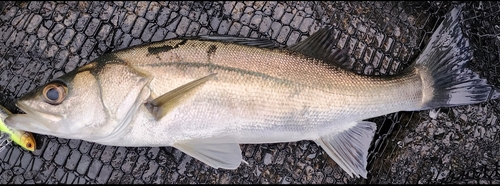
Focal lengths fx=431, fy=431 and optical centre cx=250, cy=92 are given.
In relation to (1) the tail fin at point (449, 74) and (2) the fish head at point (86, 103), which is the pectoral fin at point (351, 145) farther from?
(2) the fish head at point (86, 103)

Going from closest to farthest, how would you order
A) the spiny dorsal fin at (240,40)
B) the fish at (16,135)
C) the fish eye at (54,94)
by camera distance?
the fish eye at (54,94)
the spiny dorsal fin at (240,40)
the fish at (16,135)

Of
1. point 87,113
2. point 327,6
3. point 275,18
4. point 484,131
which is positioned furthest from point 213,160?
point 484,131

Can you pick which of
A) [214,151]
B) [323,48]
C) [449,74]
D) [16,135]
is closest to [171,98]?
[214,151]

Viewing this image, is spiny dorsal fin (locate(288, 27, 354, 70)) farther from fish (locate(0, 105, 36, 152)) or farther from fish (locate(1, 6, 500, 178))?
fish (locate(0, 105, 36, 152))

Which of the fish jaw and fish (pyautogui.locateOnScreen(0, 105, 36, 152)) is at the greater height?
the fish jaw

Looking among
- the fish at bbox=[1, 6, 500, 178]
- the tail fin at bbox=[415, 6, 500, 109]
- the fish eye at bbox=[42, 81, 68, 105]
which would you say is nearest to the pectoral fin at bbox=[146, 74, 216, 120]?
the fish at bbox=[1, 6, 500, 178]

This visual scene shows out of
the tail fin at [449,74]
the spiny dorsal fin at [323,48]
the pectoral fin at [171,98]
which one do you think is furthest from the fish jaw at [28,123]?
the tail fin at [449,74]

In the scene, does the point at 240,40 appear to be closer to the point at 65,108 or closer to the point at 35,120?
the point at 65,108
